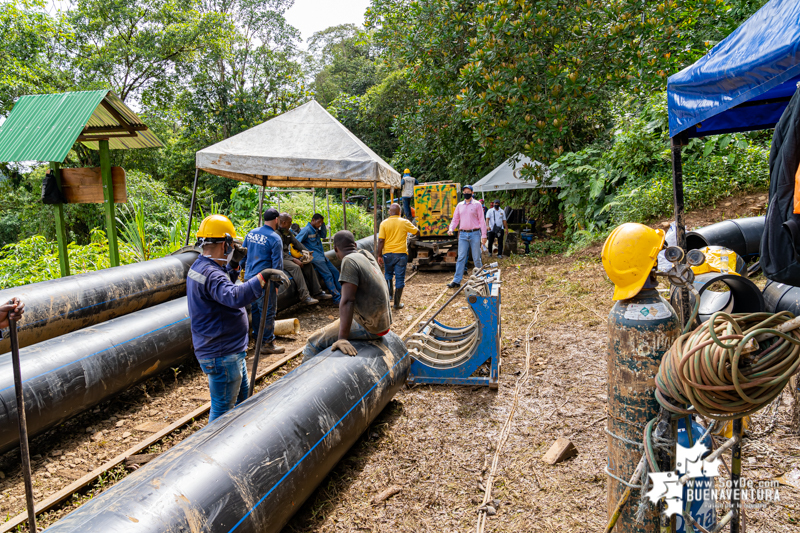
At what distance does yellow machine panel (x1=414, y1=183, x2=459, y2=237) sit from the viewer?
12.8 meters

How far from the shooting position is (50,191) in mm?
6020

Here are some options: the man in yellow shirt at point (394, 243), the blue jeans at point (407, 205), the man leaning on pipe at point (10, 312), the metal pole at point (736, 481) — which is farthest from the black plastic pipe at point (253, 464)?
the blue jeans at point (407, 205)

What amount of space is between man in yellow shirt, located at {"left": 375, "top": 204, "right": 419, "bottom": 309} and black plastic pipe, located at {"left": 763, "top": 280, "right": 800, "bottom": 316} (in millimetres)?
5027

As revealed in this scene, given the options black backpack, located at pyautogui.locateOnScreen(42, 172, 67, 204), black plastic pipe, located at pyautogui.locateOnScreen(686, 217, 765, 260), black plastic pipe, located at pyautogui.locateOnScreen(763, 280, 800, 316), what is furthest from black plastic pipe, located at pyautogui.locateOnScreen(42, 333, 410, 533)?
black plastic pipe, located at pyautogui.locateOnScreen(686, 217, 765, 260)

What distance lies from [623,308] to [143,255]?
10.5 metres

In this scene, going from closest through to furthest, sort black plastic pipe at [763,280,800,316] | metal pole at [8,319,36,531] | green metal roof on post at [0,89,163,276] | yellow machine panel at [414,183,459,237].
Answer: metal pole at [8,319,36,531] → black plastic pipe at [763,280,800,316] → green metal roof on post at [0,89,163,276] → yellow machine panel at [414,183,459,237]

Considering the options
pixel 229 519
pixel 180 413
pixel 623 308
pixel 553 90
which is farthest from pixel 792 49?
pixel 553 90

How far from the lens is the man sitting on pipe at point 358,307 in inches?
164

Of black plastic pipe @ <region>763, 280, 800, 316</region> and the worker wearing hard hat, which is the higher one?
the worker wearing hard hat

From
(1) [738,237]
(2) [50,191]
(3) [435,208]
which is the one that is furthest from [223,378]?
(3) [435,208]

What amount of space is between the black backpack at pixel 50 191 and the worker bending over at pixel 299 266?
3074mm

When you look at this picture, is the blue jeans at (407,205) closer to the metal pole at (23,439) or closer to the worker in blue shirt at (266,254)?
the worker in blue shirt at (266,254)

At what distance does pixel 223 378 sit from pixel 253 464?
47.8 inches

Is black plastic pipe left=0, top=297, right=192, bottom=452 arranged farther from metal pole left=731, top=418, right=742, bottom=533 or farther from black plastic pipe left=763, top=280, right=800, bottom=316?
black plastic pipe left=763, top=280, right=800, bottom=316
